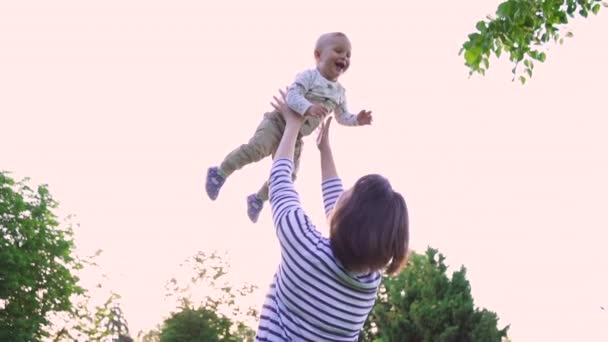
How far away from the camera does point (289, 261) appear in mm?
2754

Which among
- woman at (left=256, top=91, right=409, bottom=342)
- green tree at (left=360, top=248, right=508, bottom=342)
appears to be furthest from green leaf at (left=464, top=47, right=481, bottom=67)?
green tree at (left=360, top=248, right=508, bottom=342)

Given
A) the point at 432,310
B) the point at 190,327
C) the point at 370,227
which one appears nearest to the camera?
the point at 370,227

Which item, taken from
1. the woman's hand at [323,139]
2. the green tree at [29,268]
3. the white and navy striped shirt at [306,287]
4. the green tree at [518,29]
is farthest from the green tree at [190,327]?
the white and navy striped shirt at [306,287]

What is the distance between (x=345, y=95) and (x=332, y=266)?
1336 mm

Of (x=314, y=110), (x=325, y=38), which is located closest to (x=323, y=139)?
(x=314, y=110)

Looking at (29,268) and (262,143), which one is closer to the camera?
(262,143)

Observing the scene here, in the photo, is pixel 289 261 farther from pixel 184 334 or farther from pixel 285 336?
pixel 184 334

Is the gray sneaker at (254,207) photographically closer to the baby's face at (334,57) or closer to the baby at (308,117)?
the baby at (308,117)

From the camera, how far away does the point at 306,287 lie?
2744mm

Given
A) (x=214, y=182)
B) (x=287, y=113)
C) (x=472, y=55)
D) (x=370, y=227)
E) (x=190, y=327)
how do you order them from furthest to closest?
(x=190, y=327) < (x=472, y=55) < (x=214, y=182) < (x=287, y=113) < (x=370, y=227)

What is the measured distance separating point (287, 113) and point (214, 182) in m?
0.92

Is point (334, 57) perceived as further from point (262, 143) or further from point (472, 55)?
point (472, 55)

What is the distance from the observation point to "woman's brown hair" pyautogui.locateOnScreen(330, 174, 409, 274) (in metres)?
2.63

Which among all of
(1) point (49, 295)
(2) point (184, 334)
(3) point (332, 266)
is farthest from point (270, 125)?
(1) point (49, 295)
